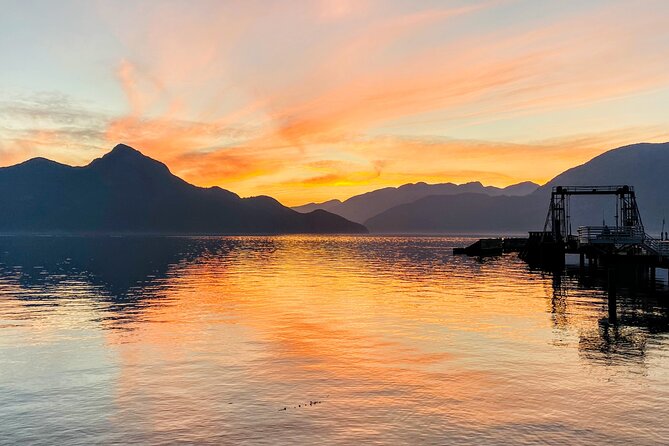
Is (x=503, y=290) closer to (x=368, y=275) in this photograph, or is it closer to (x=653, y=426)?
(x=368, y=275)

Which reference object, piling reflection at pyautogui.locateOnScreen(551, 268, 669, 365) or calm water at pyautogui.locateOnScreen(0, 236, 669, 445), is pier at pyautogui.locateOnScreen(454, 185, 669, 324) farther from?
calm water at pyautogui.locateOnScreen(0, 236, 669, 445)

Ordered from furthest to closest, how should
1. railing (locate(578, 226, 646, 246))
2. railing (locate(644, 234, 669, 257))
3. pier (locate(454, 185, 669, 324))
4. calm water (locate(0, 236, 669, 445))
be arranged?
railing (locate(578, 226, 646, 246)) → pier (locate(454, 185, 669, 324)) → railing (locate(644, 234, 669, 257)) → calm water (locate(0, 236, 669, 445))

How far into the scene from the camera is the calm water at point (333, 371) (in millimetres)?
17453

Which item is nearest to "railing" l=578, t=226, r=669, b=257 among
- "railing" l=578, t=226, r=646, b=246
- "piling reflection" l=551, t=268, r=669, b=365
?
"railing" l=578, t=226, r=646, b=246

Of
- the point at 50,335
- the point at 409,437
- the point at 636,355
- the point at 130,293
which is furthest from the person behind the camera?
the point at 130,293

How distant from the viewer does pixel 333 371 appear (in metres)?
24.5

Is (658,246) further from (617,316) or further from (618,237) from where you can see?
(617,316)

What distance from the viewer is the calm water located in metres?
17.5

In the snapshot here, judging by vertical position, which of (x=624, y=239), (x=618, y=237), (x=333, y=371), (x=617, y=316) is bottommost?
(x=333, y=371)

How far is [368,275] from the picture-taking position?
77750 millimetres

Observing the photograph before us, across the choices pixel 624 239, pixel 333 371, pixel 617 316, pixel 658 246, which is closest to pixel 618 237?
pixel 624 239

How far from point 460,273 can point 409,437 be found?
66262 millimetres

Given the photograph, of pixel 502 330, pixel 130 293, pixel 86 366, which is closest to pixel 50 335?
pixel 86 366

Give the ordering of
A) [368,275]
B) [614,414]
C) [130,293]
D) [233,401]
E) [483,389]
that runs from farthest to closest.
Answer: [368,275]
[130,293]
[483,389]
[233,401]
[614,414]
